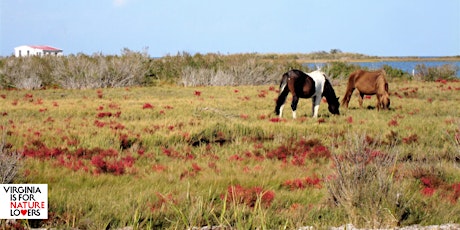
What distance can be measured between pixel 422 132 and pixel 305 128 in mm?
3079

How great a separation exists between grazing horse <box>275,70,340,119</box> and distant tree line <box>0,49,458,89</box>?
1783cm

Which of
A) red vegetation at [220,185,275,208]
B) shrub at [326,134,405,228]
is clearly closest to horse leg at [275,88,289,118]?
red vegetation at [220,185,275,208]

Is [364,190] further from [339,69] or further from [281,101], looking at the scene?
[339,69]

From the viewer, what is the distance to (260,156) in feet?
37.8

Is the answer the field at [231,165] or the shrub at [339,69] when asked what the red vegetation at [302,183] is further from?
the shrub at [339,69]

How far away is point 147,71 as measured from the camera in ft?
118

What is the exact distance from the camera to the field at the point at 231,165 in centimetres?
696

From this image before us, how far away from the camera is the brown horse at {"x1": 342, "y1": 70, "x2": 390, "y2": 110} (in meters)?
19.2

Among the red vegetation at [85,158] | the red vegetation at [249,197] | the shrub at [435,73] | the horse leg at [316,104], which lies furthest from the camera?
the shrub at [435,73]

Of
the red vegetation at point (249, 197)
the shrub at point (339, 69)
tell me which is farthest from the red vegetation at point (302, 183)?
the shrub at point (339, 69)

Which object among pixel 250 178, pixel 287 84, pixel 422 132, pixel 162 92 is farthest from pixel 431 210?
pixel 162 92

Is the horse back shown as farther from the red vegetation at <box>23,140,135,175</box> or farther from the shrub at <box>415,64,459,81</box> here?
the shrub at <box>415,64,459,81</box>

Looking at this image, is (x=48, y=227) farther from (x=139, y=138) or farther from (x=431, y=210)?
(x=139, y=138)

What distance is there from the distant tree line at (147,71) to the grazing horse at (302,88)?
17826 millimetres
